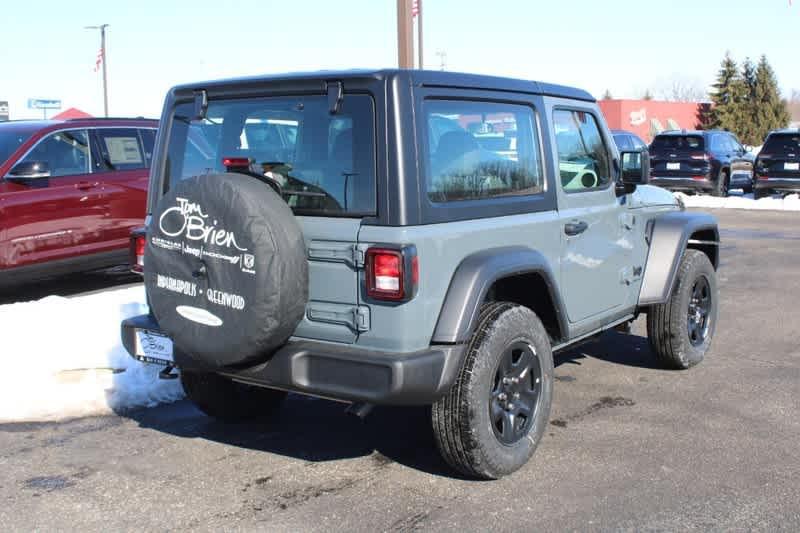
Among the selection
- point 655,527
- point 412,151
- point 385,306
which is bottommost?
point 655,527

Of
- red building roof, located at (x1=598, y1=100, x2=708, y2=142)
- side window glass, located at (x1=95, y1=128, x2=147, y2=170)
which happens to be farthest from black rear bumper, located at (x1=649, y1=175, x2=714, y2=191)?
red building roof, located at (x1=598, y1=100, x2=708, y2=142)

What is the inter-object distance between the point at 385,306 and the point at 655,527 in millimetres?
1429

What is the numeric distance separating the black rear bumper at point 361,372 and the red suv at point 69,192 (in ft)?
17.4

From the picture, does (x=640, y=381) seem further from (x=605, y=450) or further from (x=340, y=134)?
(x=340, y=134)

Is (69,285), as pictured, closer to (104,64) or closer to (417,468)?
(417,468)

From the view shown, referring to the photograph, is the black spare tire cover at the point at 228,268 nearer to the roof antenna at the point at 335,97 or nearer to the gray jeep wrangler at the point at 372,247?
the gray jeep wrangler at the point at 372,247

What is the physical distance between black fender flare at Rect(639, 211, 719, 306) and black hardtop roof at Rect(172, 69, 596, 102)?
1.45m

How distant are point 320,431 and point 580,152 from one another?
217cm

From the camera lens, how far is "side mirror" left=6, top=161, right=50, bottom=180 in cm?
832

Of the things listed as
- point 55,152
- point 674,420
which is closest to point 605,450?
point 674,420

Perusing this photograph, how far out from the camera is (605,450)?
466cm

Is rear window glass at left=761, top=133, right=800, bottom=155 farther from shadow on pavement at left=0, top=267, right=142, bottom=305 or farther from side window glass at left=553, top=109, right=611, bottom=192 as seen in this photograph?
side window glass at left=553, top=109, right=611, bottom=192

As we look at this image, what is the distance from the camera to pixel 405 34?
38.7 ft

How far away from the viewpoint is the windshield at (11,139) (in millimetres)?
8508
